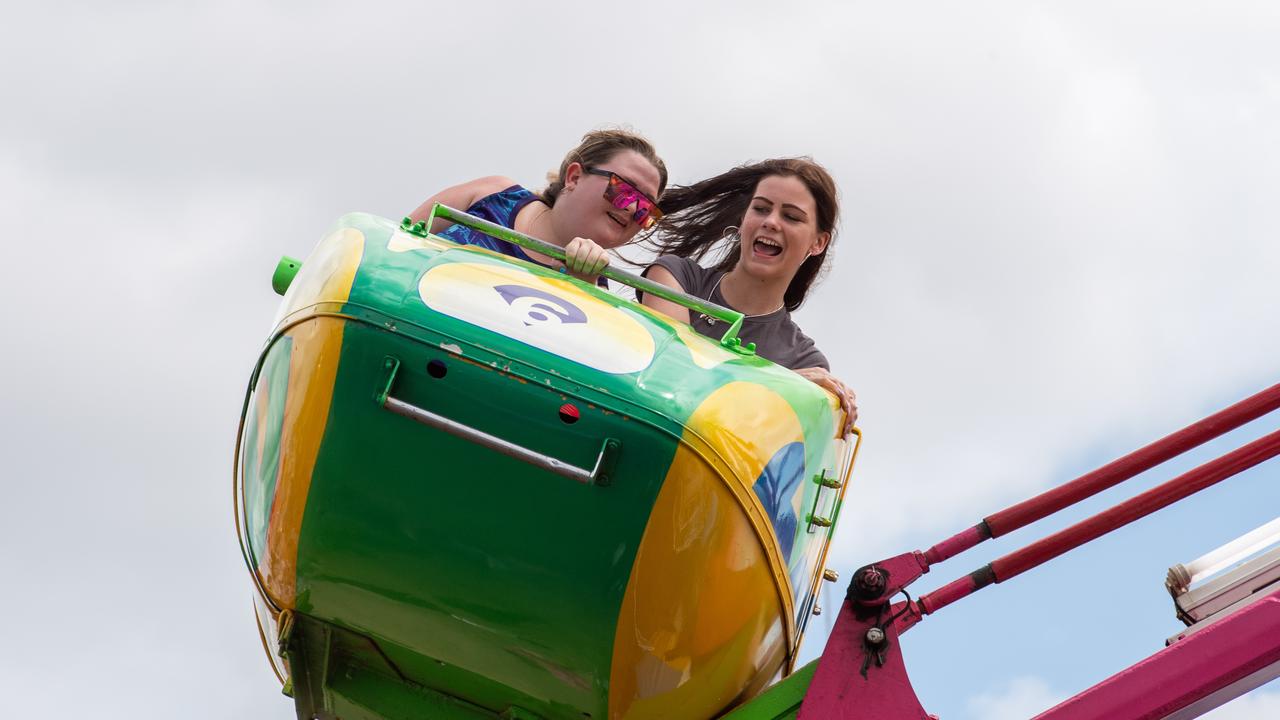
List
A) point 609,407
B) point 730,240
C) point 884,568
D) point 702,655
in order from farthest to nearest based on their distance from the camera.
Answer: point 730,240 → point 884,568 → point 702,655 → point 609,407

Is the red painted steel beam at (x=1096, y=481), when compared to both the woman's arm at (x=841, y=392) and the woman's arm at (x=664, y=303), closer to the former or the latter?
the woman's arm at (x=841, y=392)

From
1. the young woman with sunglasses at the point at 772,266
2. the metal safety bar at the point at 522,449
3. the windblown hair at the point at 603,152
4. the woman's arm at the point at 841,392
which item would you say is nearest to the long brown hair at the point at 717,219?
the young woman with sunglasses at the point at 772,266

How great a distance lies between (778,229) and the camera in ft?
16.2

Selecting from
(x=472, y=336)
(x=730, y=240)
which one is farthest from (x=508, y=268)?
(x=730, y=240)

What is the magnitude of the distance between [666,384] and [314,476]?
2.72 ft

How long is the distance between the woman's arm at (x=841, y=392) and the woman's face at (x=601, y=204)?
0.83 metres

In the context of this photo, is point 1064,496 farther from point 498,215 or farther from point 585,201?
point 498,215

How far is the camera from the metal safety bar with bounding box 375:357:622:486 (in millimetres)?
3062

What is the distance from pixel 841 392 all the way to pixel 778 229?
1.03 m

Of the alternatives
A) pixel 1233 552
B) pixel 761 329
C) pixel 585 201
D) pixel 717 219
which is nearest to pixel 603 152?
pixel 585 201

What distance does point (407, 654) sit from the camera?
3648 millimetres

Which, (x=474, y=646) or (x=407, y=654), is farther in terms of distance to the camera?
(x=407, y=654)

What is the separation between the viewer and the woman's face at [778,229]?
4.92 meters

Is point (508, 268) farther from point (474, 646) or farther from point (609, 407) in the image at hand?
point (474, 646)
